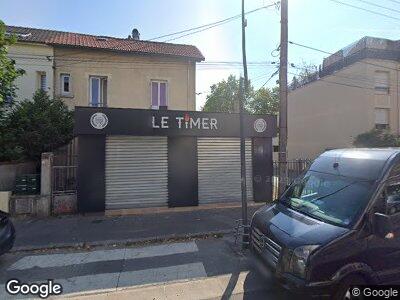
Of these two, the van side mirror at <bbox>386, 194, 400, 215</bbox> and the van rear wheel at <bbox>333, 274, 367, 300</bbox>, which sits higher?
the van side mirror at <bbox>386, 194, 400, 215</bbox>

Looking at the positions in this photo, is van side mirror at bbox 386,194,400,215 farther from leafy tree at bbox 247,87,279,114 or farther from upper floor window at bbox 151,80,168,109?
leafy tree at bbox 247,87,279,114

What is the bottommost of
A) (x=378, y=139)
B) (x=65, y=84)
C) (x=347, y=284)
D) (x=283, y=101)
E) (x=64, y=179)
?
(x=347, y=284)

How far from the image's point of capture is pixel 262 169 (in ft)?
38.0

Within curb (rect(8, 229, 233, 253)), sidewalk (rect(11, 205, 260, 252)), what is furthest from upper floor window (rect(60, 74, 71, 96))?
curb (rect(8, 229, 233, 253))

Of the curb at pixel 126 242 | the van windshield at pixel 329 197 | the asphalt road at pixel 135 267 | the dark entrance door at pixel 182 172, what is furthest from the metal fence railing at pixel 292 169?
the van windshield at pixel 329 197

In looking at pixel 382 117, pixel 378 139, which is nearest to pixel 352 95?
pixel 382 117

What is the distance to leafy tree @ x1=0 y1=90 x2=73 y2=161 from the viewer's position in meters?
11.5

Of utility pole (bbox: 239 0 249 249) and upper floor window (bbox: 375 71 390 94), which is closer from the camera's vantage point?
utility pole (bbox: 239 0 249 249)

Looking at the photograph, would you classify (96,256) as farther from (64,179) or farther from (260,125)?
(260,125)

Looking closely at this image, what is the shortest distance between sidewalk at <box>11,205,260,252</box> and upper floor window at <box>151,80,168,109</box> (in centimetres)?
818

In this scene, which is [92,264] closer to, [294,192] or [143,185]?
[294,192]

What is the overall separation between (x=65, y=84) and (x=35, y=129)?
4241mm

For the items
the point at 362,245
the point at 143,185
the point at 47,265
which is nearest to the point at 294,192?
the point at 362,245

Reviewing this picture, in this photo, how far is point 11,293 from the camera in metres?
4.77
